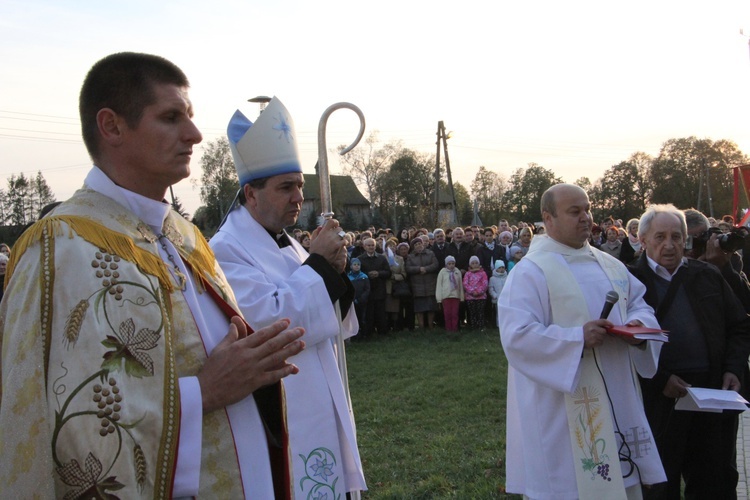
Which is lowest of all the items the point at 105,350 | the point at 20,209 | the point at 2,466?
the point at 2,466

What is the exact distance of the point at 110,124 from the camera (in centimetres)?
190

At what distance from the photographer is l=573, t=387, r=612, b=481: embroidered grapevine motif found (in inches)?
147

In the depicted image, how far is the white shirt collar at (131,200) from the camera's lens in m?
1.92

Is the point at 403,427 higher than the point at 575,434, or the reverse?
the point at 575,434

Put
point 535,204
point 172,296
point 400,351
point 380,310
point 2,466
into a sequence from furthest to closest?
point 535,204 → point 380,310 → point 400,351 → point 172,296 → point 2,466

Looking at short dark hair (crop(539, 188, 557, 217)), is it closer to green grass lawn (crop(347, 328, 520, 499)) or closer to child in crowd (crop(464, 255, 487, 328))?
green grass lawn (crop(347, 328, 520, 499))

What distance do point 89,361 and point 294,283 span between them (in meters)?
1.50

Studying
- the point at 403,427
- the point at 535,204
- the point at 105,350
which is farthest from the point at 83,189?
the point at 535,204

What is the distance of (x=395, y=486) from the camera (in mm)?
5457

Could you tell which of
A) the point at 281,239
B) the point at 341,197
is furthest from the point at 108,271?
the point at 341,197

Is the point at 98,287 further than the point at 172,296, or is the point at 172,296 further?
the point at 172,296

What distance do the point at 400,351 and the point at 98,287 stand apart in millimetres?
10536

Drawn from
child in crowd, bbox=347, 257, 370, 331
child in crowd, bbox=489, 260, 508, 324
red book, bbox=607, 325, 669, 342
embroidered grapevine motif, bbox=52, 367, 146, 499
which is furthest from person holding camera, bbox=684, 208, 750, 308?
child in crowd, bbox=347, 257, 370, 331

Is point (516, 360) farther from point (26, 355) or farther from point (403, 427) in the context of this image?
point (403, 427)
